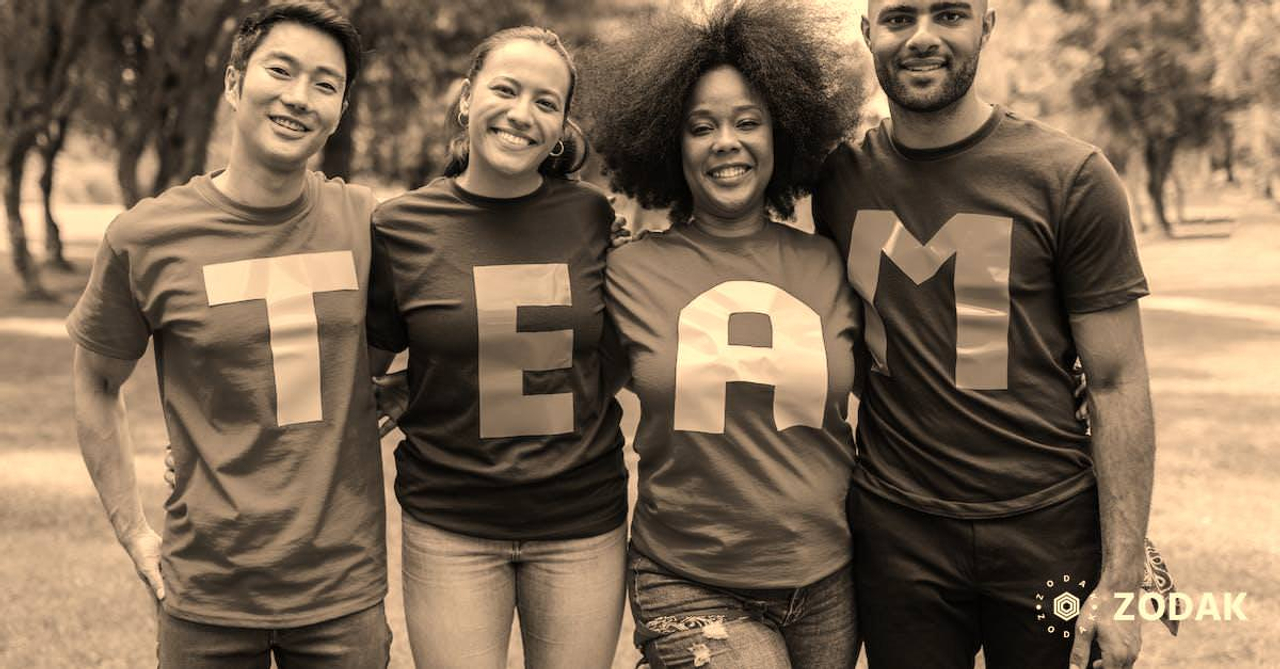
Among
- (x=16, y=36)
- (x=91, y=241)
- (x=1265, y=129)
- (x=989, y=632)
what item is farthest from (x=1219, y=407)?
(x=91, y=241)

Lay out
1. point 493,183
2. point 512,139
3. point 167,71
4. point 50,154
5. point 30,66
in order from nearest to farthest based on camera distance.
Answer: point 512,139, point 493,183, point 30,66, point 167,71, point 50,154

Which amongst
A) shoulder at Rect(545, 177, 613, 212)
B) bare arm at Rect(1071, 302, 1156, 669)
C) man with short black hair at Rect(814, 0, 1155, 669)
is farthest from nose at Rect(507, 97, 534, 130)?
bare arm at Rect(1071, 302, 1156, 669)

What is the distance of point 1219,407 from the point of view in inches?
A: 403

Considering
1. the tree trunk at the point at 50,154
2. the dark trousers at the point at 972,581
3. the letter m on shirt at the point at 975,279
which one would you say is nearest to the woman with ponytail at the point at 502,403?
the dark trousers at the point at 972,581

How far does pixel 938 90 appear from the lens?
2.77 meters

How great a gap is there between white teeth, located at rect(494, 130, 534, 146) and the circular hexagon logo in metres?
1.60

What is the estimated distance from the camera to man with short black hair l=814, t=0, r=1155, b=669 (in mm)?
2732

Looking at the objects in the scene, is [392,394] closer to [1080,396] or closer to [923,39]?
[923,39]

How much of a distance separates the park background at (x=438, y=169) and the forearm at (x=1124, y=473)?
1.21m

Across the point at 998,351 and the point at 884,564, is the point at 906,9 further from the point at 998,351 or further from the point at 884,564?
the point at 884,564

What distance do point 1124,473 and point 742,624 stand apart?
2.99 ft

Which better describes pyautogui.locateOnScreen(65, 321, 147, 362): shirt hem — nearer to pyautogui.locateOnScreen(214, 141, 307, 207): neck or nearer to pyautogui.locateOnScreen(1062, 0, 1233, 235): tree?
pyautogui.locateOnScreen(214, 141, 307, 207): neck

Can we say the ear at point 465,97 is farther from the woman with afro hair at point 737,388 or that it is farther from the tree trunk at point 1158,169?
the tree trunk at point 1158,169

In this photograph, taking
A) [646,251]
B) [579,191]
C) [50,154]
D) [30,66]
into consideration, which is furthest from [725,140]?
[50,154]
